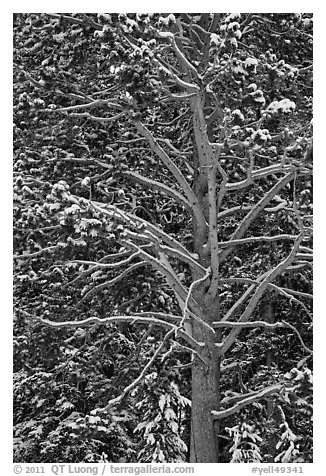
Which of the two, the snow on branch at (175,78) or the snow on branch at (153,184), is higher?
the snow on branch at (175,78)

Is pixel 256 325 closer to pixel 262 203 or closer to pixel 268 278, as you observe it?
pixel 268 278

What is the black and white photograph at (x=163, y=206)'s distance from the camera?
16.9ft

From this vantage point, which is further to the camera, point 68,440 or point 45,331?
point 68,440

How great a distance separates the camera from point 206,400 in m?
6.09

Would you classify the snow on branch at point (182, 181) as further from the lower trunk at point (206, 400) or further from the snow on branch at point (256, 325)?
the lower trunk at point (206, 400)

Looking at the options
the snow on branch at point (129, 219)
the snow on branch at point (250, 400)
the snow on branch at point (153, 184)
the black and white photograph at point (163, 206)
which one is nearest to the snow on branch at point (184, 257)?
the black and white photograph at point (163, 206)

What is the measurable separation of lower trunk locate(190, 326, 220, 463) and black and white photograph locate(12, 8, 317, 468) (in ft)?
0.05

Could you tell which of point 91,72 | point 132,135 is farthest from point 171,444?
point 91,72

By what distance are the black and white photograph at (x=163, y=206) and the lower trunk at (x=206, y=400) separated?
15mm

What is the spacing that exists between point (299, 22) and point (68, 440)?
6410mm

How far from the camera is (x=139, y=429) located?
794cm

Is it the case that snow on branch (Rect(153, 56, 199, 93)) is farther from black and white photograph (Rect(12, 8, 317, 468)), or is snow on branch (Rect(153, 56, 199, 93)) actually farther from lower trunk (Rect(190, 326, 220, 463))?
lower trunk (Rect(190, 326, 220, 463))
